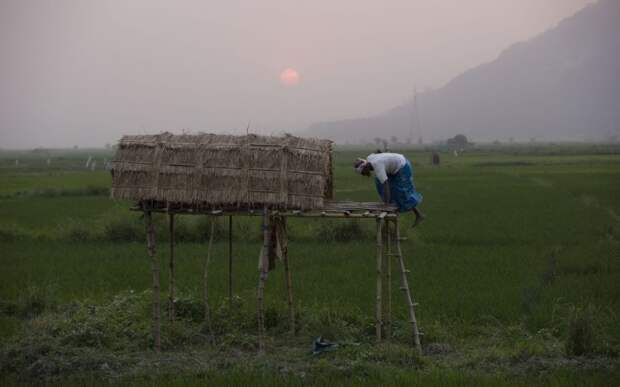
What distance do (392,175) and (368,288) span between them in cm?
322

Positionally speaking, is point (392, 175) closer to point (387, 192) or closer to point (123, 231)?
point (387, 192)

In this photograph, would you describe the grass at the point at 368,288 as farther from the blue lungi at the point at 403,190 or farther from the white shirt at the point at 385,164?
the white shirt at the point at 385,164

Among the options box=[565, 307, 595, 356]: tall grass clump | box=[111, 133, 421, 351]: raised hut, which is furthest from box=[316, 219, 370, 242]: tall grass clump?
box=[565, 307, 595, 356]: tall grass clump

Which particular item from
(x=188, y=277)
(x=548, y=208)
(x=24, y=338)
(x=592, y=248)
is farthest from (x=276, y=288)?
(x=548, y=208)

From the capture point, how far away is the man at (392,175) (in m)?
6.66

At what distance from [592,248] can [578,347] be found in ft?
22.2

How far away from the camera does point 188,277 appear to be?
1053 cm

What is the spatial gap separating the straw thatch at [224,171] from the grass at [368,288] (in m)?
1.57

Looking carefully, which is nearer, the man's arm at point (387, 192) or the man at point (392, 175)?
the man at point (392, 175)

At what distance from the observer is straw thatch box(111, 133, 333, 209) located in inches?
256

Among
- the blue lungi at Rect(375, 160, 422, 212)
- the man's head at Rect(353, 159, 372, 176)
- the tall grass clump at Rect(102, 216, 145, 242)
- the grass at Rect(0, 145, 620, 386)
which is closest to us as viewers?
the grass at Rect(0, 145, 620, 386)

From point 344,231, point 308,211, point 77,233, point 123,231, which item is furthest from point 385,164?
point 77,233

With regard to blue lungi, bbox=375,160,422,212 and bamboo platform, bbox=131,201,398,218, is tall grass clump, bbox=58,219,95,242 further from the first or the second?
blue lungi, bbox=375,160,422,212

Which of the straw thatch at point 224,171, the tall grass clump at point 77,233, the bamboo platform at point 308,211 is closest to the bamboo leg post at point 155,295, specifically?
the bamboo platform at point 308,211
